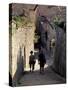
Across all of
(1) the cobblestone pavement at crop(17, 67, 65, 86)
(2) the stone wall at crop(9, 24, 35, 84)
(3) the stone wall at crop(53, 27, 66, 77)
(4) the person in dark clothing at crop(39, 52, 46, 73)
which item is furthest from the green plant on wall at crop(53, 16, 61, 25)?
(1) the cobblestone pavement at crop(17, 67, 65, 86)

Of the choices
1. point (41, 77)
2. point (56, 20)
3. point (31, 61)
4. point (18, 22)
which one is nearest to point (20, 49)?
point (31, 61)

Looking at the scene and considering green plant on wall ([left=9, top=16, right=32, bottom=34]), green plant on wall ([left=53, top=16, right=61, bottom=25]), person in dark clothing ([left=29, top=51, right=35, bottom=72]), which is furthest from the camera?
green plant on wall ([left=53, top=16, right=61, bottom=25])

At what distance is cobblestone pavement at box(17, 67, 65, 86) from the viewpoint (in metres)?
3.48

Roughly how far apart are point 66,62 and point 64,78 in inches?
7.5

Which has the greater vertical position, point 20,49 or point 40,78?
point 20,49

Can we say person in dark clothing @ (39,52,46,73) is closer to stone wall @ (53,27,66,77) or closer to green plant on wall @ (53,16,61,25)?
stone wall @ (53,27,66,77)

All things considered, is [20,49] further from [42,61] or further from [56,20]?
[56,20]

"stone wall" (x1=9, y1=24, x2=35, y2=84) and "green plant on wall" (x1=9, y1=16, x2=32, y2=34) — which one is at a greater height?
"green plant on wall" (x1=9, y1=16, x2=32, y2=34)

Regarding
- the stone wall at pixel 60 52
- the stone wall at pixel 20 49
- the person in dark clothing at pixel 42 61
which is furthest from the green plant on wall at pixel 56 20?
the person in dark clothing at pixel 42 61

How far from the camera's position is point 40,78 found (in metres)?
3.56

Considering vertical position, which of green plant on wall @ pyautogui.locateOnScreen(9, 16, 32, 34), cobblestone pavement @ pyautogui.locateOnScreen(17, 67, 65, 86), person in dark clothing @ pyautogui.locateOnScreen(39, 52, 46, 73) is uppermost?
green plant on wall @ pyautogui.locateOnScreen(9, 16, 32, 34)

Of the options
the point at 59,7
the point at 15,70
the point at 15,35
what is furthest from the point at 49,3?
the point at 15,70

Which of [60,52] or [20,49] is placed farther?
[60,52]

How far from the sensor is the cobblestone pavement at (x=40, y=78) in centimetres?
348
